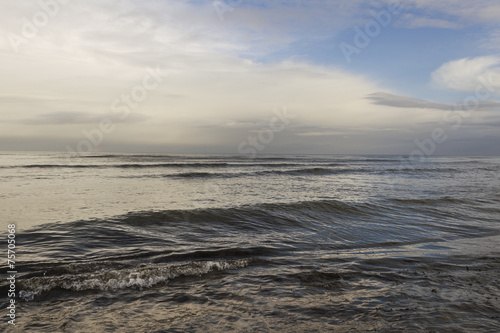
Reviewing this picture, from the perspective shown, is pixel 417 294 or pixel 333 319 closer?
pixel 333 319

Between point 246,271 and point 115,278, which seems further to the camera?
point 246,271

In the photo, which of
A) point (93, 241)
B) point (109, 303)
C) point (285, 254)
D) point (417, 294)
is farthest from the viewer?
point (93, 241)

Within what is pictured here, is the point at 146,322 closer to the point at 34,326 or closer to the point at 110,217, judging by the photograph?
the point at 34,326

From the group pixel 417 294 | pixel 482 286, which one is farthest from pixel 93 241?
pixel 482 286

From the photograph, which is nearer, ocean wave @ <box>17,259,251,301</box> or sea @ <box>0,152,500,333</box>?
sea @ <box>0,152,500,333</box>

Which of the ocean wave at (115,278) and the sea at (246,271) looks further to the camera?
the ocean wave at (115,278)

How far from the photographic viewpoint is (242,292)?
17.3 feet

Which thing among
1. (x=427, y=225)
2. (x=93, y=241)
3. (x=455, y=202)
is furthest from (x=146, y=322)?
(x=455, y=202)

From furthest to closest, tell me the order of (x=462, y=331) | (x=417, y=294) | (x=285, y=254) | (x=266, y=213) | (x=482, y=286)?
1. (x=266, y=213)
2. (x=285, y=254)
3. (x=482, y=286)
4. (x=417, y=294)
5. (x=462, y=331)

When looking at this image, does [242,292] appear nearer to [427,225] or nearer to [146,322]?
[146,322]

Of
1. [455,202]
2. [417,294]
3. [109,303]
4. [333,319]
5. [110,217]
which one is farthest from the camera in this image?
[455,202]

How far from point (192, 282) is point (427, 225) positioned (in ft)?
31.4

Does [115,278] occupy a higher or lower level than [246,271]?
higher

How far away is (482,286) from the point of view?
549cm
